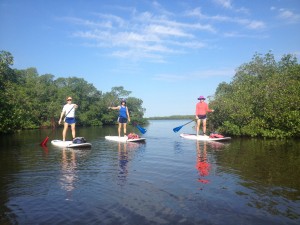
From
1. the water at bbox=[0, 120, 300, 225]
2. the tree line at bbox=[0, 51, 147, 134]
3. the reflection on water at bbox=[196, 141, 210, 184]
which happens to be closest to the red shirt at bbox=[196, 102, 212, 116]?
the reflection on water at bbox=[196, 141, 210, 184]

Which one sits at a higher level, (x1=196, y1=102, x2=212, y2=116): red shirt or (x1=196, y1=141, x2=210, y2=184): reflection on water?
(x1=196, y1=102, x2=212, y2=116): red shirt

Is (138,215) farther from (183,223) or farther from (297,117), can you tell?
(297,117)

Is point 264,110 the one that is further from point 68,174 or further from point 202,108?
point 68,174

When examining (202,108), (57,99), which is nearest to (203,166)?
(202,108)

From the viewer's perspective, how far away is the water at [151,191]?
4586 millimetres

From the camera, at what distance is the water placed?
459cm

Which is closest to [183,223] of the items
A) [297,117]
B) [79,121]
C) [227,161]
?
[227,161]

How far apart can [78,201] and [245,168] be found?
16.6 feet

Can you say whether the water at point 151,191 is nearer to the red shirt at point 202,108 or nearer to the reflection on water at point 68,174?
the reflection on water at point 68,174

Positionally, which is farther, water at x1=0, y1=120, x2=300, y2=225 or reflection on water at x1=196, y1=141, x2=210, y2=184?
reflection on water at x1=196, y1=141, x2=210, y2=184

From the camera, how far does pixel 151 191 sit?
19.8ft

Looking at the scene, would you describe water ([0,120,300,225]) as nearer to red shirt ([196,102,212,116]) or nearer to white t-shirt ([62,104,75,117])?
white t-shirt ([62,104,75,117])

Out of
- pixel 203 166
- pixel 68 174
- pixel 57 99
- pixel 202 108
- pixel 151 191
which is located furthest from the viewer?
pixel 57 99

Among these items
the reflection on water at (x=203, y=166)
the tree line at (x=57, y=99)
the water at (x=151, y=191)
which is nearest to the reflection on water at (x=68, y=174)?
the water at (x=151, y=191)
